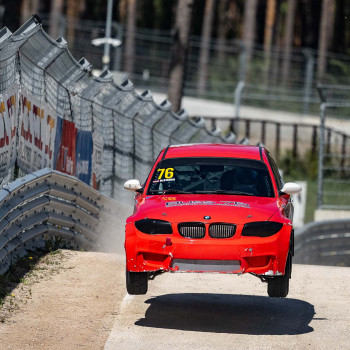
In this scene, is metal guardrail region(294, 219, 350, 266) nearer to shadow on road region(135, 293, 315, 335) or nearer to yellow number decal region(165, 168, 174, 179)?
shadow on road region(135, 293, 315, 335)

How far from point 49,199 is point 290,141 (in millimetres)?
26969

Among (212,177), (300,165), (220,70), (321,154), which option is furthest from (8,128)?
(220,70)

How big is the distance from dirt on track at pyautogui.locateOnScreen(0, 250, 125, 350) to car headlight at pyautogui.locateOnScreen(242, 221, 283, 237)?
1506 millimetres

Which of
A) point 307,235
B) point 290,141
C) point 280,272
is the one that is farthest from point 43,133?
point 290,141

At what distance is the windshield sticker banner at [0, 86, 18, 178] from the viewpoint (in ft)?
37.3

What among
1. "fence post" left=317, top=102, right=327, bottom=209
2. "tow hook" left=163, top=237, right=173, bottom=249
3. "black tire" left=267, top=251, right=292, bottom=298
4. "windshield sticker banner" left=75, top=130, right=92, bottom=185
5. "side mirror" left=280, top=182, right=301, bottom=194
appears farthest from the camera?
"fence post" left=317, top=102, right=327, bottom=209

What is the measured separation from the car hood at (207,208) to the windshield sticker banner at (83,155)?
210 inches

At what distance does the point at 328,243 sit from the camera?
69.5ft

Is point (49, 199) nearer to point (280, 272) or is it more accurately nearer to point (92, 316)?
point (92, 316)

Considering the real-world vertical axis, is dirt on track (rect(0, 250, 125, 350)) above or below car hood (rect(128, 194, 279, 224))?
below

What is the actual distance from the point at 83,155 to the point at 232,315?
5973mm

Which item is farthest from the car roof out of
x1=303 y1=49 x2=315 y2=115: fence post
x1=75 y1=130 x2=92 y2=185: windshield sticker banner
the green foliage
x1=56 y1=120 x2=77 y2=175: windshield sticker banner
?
x1=303 y1=49 x2=315 y2=115: fence post

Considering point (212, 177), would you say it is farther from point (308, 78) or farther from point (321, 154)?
point (308, 78)

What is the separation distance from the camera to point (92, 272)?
11961mm
